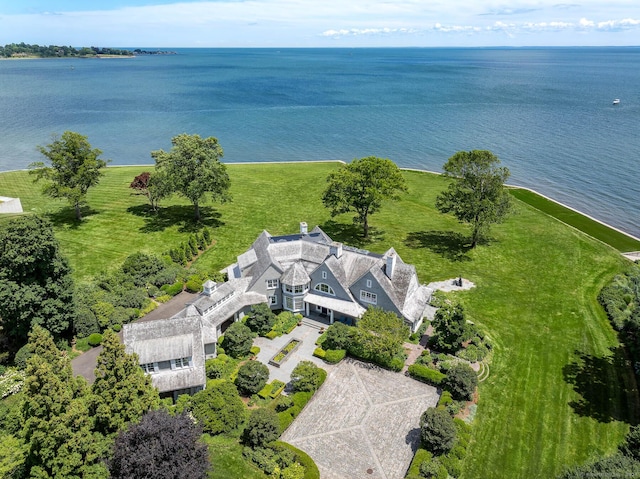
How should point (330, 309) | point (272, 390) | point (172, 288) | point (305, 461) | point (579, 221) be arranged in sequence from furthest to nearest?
point (579, 221), point (172, 288), point (330, 309), point (272, 390), point (305, 461)

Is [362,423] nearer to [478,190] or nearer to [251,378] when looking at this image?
[251,378]

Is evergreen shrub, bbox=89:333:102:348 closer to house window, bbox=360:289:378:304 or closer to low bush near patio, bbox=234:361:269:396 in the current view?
low bush near patio, bbox=234:361:269:396

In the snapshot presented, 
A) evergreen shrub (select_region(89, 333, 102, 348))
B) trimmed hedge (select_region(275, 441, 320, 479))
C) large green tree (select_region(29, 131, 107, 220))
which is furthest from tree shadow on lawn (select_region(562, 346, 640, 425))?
large green tree (select_region(29, 131, 107, 220))

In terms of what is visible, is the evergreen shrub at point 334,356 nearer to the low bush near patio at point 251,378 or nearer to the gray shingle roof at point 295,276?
the low bush near patio at point 251,378

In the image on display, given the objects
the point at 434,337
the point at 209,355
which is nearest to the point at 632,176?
the point at 434,337

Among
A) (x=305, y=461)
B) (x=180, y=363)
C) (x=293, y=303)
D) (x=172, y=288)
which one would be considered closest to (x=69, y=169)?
(x=172, y=288)

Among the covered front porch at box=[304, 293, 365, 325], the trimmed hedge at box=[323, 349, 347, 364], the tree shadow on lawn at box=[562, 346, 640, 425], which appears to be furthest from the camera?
the covered front porch at box=[304, 293, 365, 325]

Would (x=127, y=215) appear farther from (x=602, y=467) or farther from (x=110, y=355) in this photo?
(x=602, y=467)
